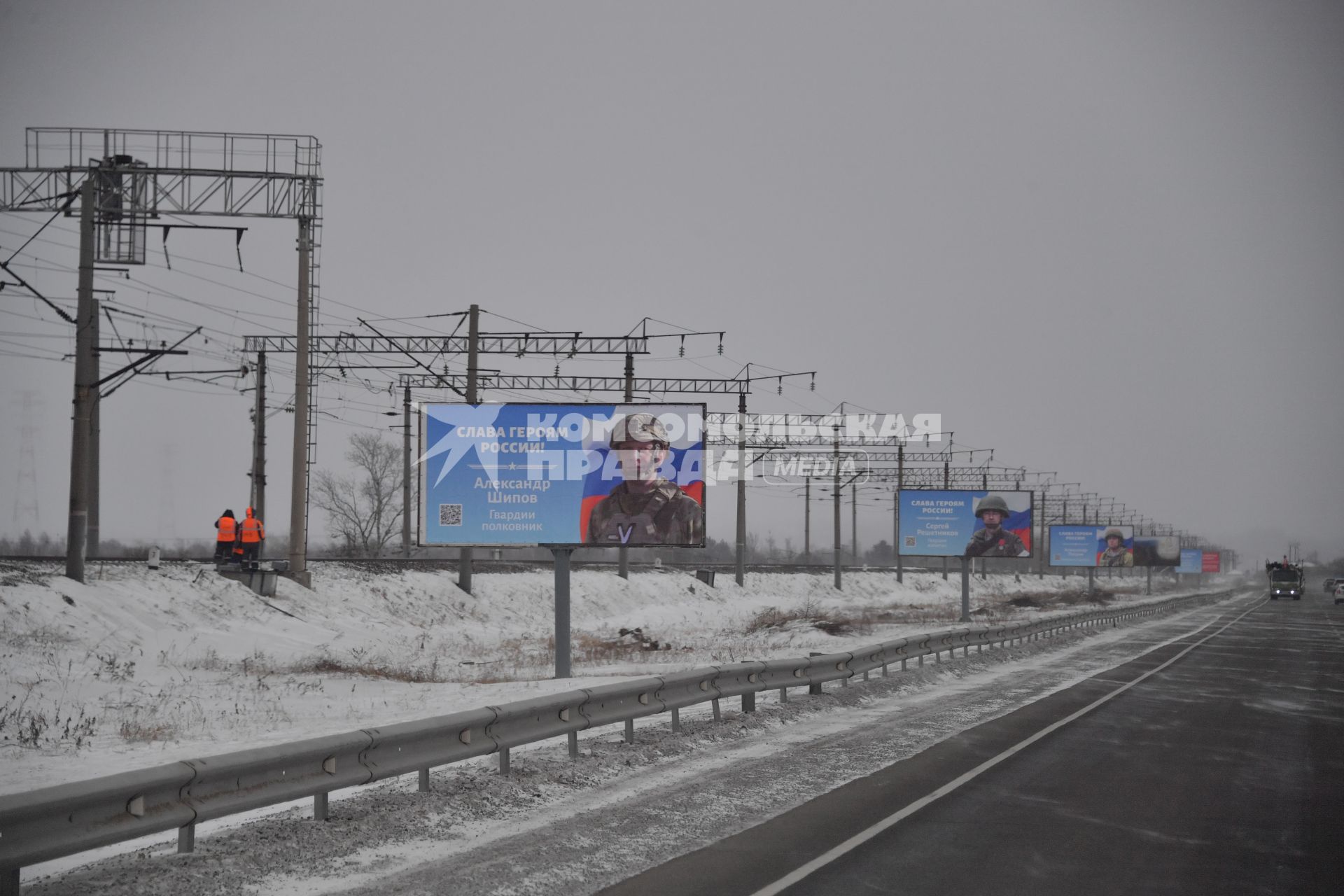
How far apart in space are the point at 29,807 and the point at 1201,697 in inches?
791

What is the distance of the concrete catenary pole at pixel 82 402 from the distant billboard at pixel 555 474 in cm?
950

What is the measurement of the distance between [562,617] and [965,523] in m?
30.4

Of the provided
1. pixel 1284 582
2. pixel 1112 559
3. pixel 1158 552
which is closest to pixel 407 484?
pixel 1112 559

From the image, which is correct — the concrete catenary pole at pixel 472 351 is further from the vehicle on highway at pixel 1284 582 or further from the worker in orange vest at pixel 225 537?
the vehicle on highway at pixel 1284 582

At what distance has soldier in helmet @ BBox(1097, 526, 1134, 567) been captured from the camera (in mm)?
82125

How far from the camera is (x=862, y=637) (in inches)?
1458

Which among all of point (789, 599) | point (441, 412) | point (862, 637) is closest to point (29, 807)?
point (441, 412)

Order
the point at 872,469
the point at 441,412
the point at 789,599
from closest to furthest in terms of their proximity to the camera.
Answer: the point at 441,412 < the point at 789,599 < the point at 872,469

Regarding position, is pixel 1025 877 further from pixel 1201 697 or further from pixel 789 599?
pixel 789 599

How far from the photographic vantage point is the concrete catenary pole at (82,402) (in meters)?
24.5

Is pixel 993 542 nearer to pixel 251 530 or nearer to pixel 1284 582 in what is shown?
pixel 251 530

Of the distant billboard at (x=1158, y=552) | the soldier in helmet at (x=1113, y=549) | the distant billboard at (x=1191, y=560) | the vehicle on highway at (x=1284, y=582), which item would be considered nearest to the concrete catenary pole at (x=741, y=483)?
the soldier in helmet at (x=1113, y=549)

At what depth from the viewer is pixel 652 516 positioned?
21.1 meters

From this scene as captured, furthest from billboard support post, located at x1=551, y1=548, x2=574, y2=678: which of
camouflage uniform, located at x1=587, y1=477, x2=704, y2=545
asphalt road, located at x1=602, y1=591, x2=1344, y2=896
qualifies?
asphalt road, located at x1=602, y1=591, x2=1344, y2=896
